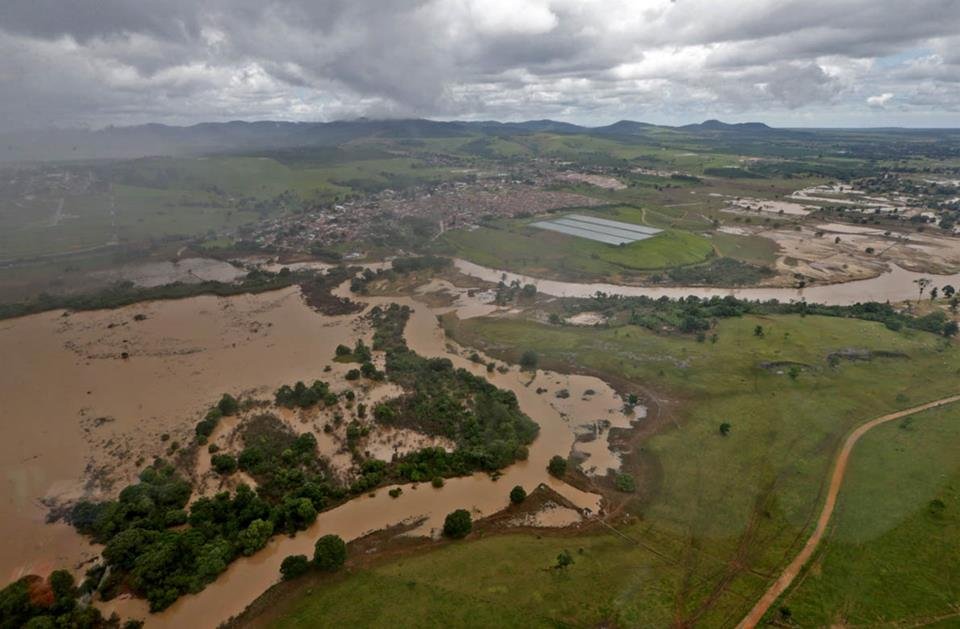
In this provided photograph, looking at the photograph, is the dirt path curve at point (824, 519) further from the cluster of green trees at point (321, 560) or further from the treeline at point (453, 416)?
the cluster of green trees at point (321, 560)

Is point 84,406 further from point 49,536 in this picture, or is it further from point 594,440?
point 594,440

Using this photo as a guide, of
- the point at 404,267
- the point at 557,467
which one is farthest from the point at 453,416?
the point at 404,267

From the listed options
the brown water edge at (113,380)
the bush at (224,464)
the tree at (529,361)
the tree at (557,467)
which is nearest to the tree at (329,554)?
the bush at (224,464)

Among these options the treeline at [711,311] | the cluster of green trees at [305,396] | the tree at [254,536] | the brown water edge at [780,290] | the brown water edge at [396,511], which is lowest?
the brown water edge at [396,511]

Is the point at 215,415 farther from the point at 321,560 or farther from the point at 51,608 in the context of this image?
the point at 321,560

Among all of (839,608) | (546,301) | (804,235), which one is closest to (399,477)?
(839,608)

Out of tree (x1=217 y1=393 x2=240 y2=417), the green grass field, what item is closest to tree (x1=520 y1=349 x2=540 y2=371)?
tree (x1=217 y1=393 x2=240 y2=417)
